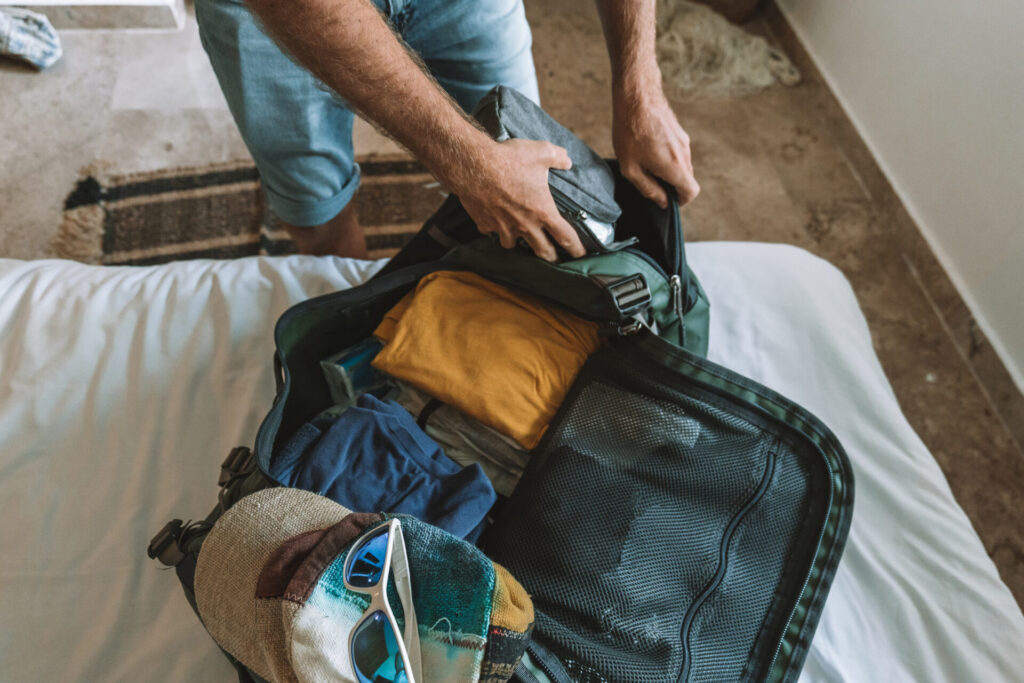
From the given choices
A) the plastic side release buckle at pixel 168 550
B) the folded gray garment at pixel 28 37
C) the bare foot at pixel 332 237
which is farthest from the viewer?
the folded gray garment at pixel 28 37

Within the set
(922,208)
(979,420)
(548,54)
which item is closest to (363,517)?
(979,420)

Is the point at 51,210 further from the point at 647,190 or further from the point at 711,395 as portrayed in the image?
the point at 711,395

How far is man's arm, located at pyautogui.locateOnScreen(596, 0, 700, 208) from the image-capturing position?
769 mm

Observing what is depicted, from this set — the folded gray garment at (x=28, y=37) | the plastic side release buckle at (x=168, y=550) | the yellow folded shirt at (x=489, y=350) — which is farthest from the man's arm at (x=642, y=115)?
the folded gray garment at (x=28, y=37)

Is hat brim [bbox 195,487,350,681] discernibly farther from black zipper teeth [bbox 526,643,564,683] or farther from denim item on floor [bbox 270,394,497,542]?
black zipper teeth [bbox 526,643,564,683]

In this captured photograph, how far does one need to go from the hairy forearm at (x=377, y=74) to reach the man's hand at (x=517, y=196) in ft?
0.04

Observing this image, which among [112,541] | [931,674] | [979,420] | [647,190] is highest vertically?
[647,190]

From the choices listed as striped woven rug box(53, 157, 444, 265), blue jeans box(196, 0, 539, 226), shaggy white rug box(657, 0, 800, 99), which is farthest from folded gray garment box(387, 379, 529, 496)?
shaggy white rug box(657, 0, 800, 99)

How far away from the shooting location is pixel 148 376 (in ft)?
2.76

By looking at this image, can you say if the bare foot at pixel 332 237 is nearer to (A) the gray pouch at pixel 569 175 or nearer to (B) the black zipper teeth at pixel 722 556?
(A) the gray pouch at pixel 569 175

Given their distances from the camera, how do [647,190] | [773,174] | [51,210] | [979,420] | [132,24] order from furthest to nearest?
[132,24]
[773,174]
[51,210]
[979,420]
[647,190]

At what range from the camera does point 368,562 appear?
457mm

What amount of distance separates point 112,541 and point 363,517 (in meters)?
0.43

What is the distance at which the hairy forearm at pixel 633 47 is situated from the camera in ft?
2.63
